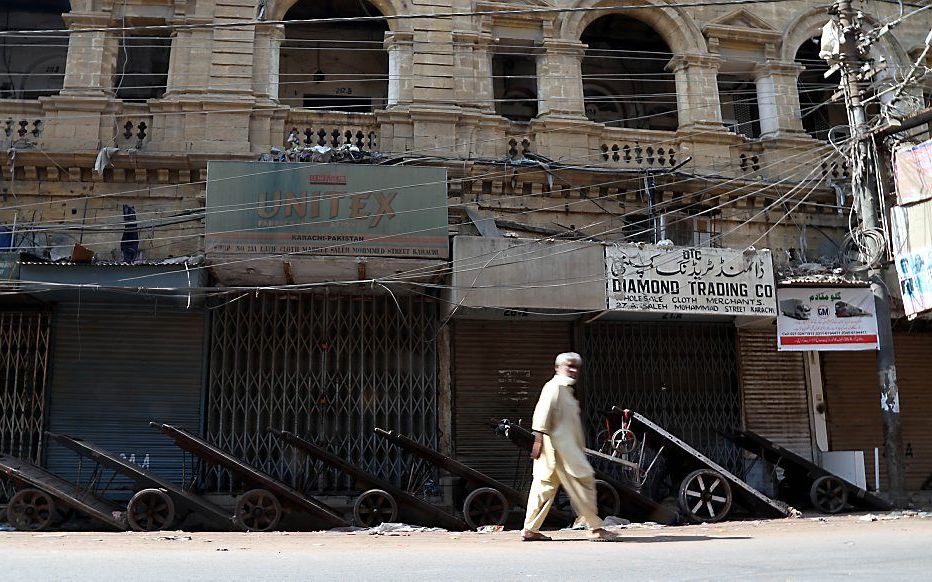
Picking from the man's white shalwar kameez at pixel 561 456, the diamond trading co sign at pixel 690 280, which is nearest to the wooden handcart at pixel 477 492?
the man's white shalwar kameez at pixel 561 456

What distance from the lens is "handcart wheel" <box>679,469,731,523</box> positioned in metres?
9.60

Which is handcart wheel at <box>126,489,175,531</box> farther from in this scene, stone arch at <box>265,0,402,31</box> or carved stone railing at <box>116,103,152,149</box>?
stone arch at <box>265,0,402,31</box>

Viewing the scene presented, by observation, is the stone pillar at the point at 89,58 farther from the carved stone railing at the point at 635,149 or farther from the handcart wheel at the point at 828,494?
the handcart wheel at the point at 828,494

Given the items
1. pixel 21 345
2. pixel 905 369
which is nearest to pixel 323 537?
pixel 21 345

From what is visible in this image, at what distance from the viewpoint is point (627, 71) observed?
16.1 meters

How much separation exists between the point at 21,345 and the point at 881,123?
13.0 meters

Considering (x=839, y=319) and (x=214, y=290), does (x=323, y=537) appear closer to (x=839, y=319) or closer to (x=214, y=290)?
(x=214, y=290)

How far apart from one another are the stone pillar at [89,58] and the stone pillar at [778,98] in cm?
1157

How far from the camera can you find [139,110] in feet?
41.4

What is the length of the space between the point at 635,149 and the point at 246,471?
854cm

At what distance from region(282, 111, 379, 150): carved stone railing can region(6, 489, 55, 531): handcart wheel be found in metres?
6.35

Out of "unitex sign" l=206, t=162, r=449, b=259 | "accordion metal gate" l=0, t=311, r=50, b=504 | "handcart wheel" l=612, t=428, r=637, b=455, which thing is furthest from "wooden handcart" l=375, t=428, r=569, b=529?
"accordion metal gate" l=0, t=311, r=50, b=504

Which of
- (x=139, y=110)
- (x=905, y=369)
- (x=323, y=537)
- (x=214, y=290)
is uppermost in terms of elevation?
(x=139, y=110)

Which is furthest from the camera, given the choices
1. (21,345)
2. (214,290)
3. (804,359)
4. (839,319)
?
(804,359)
